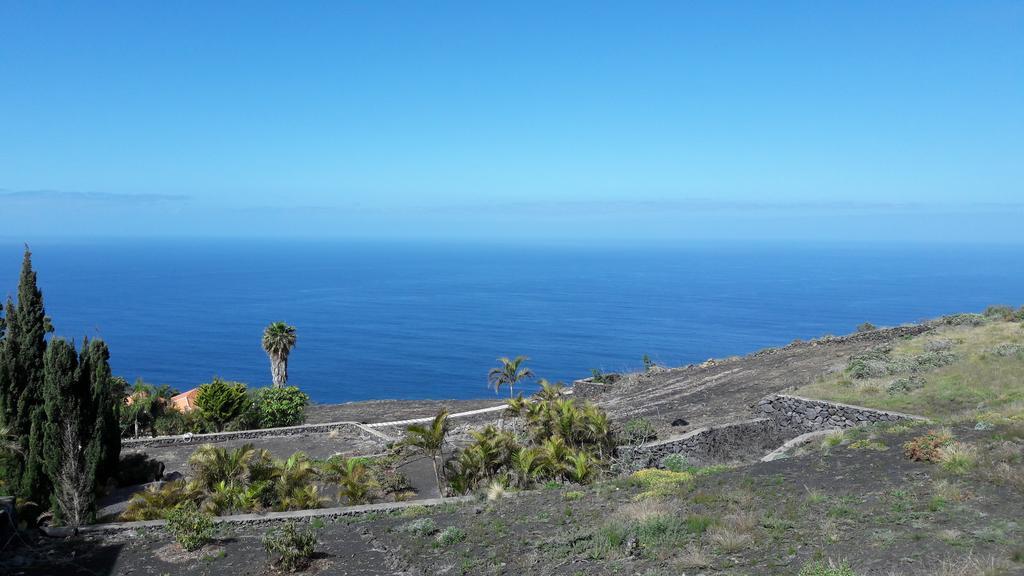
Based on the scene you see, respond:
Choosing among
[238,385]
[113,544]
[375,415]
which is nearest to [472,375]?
[375,415]

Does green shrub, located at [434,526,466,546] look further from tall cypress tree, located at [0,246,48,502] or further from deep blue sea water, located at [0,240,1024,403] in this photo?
deep blue sea water, located at [0,240,1024,403]

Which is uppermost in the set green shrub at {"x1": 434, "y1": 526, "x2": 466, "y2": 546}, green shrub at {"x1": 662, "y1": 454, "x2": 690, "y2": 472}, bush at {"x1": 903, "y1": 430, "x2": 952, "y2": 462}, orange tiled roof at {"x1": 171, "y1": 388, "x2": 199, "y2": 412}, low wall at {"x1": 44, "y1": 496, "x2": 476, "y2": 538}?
bush at {"x1": 903, "y1": 430, "x2": 952, "y2": 462}

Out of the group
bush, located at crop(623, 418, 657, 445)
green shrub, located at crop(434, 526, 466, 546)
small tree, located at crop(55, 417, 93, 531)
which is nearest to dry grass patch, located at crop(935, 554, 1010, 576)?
green shrub, located at crop(434, 526, 466, 546)

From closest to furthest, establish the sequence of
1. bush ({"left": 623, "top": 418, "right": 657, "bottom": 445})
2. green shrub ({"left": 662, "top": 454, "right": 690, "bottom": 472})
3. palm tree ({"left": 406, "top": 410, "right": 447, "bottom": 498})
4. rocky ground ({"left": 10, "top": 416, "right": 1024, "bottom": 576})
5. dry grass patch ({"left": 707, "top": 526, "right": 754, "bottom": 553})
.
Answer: rocky ground ({"left": 10, "top": 416, "right": 1024, "bottom": 576}), dry grass patch ({"left": 707, "top": 526, "right": 754, "bottom": 553}), green shrub ({"left": 662, "top": 454, "right": 690, "bottom": 472}), palm tree ({"left": 406, "top": 410, "right": 447, "bottom": 498}), bush ({"left": 623, "top": 418, "right": 657, "bottom": 445})

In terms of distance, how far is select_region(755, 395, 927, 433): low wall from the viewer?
20.9m

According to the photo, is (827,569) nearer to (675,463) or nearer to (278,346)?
(675,463)

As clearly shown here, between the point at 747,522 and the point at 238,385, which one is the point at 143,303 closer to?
the point at 238,385

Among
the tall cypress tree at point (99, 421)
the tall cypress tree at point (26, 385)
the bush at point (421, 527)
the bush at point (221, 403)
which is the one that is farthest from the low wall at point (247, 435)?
the bush at point (421, 527)

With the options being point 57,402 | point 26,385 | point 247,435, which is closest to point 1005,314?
point 247,435

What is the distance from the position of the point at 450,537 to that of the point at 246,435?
2029 cm

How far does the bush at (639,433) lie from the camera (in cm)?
2255

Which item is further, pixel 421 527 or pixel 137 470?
pixel 137 470

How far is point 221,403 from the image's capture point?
32844 millimetres

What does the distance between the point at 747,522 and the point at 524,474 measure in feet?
28.2
